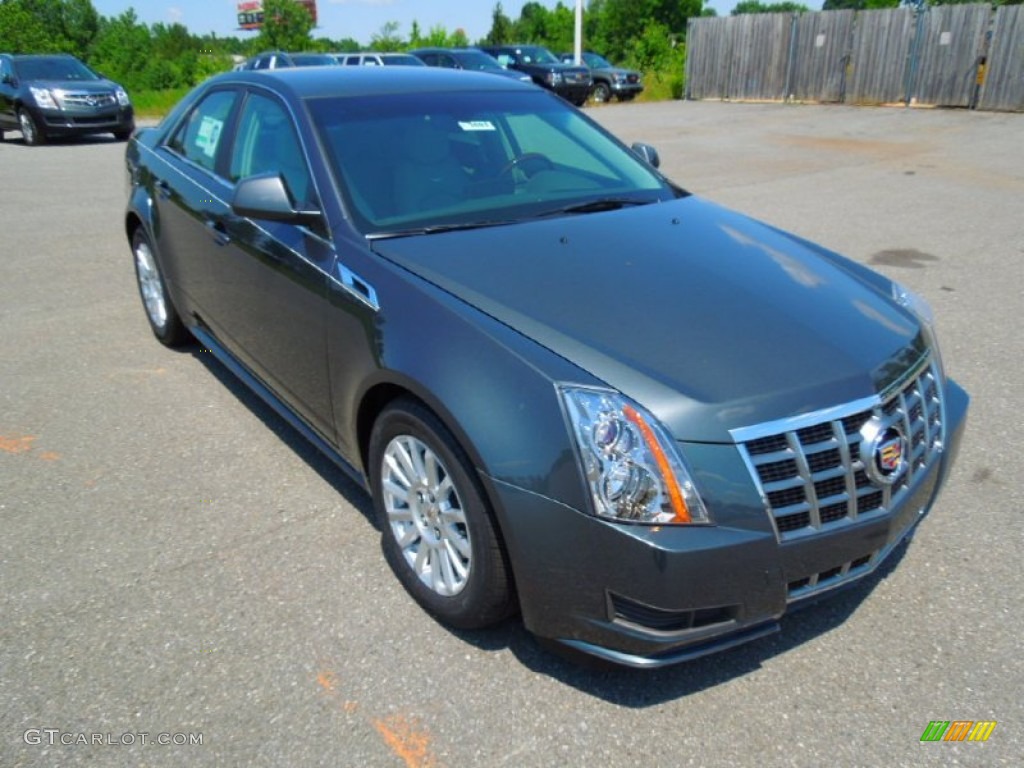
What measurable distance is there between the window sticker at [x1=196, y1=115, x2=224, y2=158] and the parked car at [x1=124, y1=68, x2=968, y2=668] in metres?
0.36

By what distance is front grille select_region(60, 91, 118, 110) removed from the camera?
53.7ft

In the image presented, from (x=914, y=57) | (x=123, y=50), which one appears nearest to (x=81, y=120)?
(x=914, y=57)

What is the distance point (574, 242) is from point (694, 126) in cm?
1760

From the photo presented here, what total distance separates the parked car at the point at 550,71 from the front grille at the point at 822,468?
77.6 ft

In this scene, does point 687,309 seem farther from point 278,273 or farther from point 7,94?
point 7,94

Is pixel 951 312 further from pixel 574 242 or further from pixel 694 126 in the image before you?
pixel 694 126

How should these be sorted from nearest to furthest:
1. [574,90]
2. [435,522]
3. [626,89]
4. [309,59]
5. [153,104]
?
[435,522] → [309,59] → [574,90] → [626,89] → [153,104]

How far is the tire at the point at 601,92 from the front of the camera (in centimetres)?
2820

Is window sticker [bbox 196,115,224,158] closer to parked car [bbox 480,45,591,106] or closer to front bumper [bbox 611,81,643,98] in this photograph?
parked car [bbox 480,45,591,106]

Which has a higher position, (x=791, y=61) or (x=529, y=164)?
(x=529, y=164)

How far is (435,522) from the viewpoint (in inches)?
109

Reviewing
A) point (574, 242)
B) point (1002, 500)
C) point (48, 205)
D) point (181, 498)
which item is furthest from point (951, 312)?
point (48, 205)

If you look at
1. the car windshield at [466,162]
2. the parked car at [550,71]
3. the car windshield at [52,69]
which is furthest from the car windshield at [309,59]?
the car windshield at [466,162]

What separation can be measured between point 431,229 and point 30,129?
55.1 ft
